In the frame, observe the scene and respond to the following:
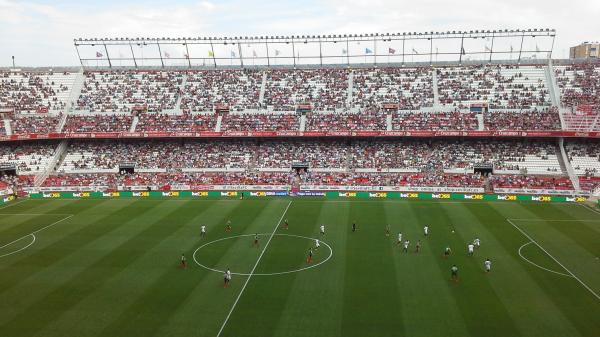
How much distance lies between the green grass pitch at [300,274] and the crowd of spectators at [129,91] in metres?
29.4

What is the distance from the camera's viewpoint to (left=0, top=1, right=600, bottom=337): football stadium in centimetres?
2631

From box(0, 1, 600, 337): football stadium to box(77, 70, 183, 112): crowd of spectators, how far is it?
1.13ft

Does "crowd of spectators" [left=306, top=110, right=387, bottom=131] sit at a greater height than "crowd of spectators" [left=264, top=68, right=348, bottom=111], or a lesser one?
lesser

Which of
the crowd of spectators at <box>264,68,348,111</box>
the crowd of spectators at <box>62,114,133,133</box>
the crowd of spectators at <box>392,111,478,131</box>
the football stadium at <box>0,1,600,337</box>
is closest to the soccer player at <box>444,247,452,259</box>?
the football stadium at <box>0,1,600,337</box>

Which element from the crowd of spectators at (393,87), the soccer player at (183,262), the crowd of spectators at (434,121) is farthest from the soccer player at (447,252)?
the crowd of spectators at (393,87)

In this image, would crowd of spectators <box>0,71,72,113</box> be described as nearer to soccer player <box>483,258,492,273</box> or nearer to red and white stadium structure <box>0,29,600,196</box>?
red and white stadium structure <box>0,29,600,196</box>

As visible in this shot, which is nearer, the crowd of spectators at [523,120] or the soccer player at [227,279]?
the soccer player at [227,279]

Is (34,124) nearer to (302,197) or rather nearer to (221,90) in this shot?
(221,90)

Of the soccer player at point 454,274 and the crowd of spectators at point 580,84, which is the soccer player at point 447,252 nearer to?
the soccer player at point 454,274

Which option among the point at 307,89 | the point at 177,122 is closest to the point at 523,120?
the point at 307,89

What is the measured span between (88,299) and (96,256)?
26.5ft

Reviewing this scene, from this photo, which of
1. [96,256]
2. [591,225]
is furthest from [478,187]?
[96,256]

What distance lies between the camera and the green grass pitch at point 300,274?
80.5 feet

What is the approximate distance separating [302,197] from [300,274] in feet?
84.2
